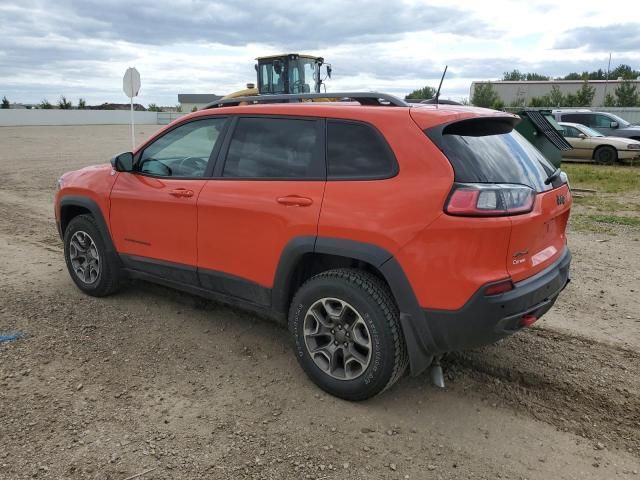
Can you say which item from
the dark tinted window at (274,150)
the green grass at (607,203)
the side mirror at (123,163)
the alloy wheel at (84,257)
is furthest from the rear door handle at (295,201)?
the green grass at (607,203)

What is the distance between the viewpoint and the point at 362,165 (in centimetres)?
314

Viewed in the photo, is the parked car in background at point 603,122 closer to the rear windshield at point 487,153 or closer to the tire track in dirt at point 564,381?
the tire track in dirt at point 564,381

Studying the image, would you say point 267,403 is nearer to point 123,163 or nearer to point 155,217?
point 155,217

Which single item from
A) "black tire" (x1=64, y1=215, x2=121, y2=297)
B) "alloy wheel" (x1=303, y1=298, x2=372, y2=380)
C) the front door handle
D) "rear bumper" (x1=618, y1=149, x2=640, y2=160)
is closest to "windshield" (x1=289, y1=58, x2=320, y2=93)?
"rear bumper" (x1=618, y1=149, x2=640, y2=160)

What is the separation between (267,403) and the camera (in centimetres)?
327

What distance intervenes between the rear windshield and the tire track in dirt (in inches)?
49.3

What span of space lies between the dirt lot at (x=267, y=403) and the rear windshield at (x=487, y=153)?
132 cm

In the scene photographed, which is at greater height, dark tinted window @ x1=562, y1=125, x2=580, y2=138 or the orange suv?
dark tinted window @ x1=562, y1=125, x2=580, y2=138

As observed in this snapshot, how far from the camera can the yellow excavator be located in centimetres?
1677

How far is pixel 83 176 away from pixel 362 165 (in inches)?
114

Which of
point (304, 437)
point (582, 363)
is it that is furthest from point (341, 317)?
point (582, 363)

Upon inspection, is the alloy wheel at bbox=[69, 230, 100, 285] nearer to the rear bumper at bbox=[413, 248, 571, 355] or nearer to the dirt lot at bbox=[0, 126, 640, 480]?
the dirt lot at bbox=[0, 126, 640, 480]

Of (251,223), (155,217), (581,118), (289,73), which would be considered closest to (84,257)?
(155,217)

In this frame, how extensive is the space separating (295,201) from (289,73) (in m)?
14.3
